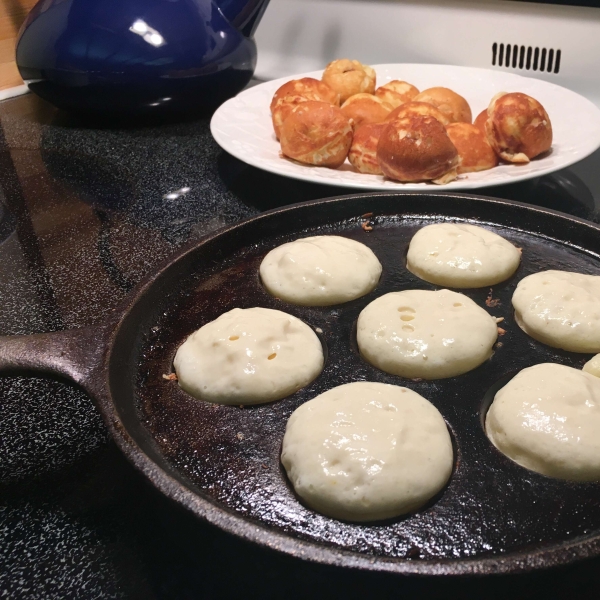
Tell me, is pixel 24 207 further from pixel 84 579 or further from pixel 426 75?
pixel 426 75

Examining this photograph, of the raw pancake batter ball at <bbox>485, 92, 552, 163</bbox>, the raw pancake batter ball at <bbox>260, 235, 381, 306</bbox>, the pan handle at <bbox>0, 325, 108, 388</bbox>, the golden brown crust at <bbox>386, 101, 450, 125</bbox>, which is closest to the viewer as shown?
the pan handle at <bbox>0, 325, 108, 388</bbox>

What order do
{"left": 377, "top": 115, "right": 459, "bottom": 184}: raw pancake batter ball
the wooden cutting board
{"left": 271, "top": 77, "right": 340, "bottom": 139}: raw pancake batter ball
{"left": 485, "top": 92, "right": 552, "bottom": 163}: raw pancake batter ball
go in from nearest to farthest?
{"left": 377, "top": 115, "right": 459, "bottom": 184}: raw pancake batter ball
{"left": 485, "top": 92, "right": 552, "bottom": 163}: raw pancake batter ball
{"left": 271, "top": 77, "right": 340, "bottom": 139}: raw pancake batter ball
the wooden cutting board

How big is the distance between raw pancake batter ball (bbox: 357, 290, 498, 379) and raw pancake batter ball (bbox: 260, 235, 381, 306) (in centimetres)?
9

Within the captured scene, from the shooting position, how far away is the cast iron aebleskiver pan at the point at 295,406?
734 mm

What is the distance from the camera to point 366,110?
1.95 meters

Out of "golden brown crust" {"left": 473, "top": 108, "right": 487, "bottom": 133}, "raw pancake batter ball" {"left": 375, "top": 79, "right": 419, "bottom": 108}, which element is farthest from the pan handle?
"raw pancake batter ball" {"left": 375, "top": 79, "right": 419, "bottom": 108}

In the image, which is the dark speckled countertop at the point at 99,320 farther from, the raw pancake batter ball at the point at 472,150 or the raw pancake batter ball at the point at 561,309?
the raw pancake batter ball at the point at 561,309

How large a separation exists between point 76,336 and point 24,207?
1075 mm

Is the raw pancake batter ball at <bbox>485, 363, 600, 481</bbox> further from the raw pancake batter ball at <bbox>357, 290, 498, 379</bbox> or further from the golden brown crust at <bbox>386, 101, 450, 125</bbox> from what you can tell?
the golden brown crust at <bbox>386, 101, 450, 125</bbox>

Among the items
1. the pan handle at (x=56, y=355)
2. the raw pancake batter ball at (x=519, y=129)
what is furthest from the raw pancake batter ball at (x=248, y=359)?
the raw pancake batter ball at (x=519, y=129)

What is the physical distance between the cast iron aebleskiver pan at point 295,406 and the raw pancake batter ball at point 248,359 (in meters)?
0.02

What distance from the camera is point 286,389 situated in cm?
99

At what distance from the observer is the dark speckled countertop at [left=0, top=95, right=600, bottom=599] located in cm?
76

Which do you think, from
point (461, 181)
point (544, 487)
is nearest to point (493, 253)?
point (461, 181)
